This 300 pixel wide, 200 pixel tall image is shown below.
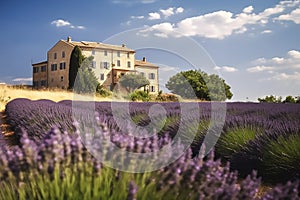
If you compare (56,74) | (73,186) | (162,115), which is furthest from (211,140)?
(56,74)

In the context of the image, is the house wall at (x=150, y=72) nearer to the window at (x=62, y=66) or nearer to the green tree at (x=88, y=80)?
the green tree at (x=88, y=80)

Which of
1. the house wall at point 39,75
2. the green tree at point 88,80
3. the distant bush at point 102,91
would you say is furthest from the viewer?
the house wall at point 39,75

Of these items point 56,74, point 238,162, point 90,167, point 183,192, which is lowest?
point 238,162

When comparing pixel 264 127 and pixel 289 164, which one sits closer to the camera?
pixel 289 164

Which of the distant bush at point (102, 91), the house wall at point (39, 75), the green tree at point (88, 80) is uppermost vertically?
the house wall at point (39, 75)

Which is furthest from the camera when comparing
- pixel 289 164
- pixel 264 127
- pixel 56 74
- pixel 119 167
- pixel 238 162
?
pixel 56 74

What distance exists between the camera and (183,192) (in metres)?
1.92

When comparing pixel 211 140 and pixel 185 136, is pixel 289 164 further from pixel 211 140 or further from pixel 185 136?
pixel 185 136

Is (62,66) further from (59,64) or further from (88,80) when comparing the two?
(88,80)

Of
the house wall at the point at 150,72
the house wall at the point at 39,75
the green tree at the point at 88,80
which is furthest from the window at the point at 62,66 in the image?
the house wall at the point at 150,72

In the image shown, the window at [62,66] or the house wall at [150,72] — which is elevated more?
the window at [62,66]

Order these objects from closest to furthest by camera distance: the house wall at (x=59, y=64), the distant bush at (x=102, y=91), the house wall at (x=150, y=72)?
the house wall at (x=150, y=72) < the distant bush at (x=102, y=91) < the house wall at (x=59, y=64)

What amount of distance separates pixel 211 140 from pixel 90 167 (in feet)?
10.7

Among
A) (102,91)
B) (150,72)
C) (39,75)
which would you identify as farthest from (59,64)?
(150,72)
